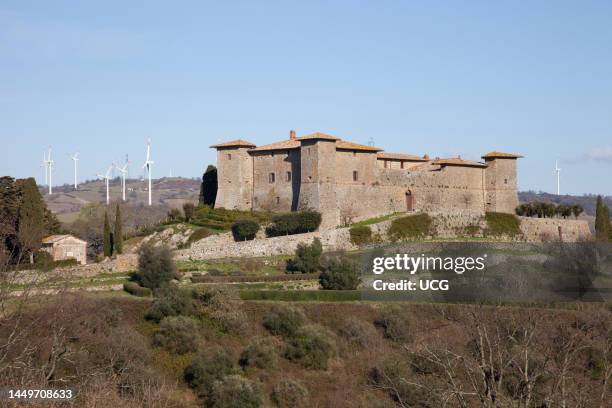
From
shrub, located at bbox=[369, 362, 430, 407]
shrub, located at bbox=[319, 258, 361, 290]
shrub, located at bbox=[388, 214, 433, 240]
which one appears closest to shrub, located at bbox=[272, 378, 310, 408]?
shrub, located at bbox=[369, 362, 430, 407]

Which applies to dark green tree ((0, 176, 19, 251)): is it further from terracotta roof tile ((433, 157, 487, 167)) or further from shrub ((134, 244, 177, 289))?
terracotta roof tile ((433, 157, 487, 167))

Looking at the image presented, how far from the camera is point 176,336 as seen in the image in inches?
1459

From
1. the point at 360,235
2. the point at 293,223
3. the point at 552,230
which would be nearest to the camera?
the point at 293,223

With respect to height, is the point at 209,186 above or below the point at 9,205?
above

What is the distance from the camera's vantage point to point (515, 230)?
58.2 metres

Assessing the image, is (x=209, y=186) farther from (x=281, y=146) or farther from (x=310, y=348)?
(x=310, y=348)

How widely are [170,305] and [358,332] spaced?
7136 mm

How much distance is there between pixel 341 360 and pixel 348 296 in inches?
196

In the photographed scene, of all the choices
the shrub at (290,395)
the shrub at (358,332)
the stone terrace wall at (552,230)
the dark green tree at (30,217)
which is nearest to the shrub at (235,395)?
the shrub at (290,395)

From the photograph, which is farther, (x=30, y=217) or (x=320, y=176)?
(x=320, y=176)

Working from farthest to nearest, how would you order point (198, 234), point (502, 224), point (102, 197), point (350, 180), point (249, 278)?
point (102, 197) → point (502, 224) → point (350, 180) → point (198, 234) → point (249, 278)

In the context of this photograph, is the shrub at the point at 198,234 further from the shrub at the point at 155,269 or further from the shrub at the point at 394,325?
the shrub at the point at 394,325

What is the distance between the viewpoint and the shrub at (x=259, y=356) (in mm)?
36125

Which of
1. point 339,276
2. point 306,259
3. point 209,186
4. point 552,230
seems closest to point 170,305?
point 339,276
